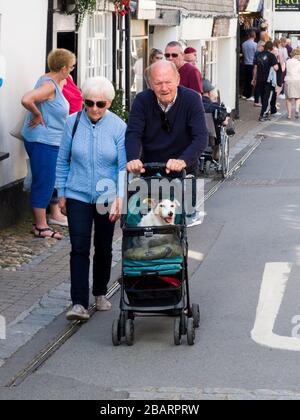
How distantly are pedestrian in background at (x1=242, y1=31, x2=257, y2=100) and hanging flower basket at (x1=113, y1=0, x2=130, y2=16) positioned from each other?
54.4 feet

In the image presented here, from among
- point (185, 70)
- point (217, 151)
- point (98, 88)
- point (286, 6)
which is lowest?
point (217, 151)

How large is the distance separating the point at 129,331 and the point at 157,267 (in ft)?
1.58

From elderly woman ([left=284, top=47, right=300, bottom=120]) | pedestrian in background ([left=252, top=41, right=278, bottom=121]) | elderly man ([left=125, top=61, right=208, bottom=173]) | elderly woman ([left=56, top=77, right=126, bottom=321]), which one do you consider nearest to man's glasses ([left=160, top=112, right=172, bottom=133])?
elderly man ([left=125, top=61, right=208, bottom=173])

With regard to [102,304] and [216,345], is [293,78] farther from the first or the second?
[216,345]

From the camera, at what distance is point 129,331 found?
7977mm

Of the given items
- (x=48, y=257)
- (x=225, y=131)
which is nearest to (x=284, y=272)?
(x=48, y=257)

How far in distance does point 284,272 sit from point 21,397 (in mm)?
4120

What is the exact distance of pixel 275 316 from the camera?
8.71 metres

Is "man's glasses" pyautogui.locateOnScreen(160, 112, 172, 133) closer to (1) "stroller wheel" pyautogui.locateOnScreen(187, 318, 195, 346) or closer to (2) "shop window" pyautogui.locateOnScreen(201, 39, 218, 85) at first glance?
(1) "stroller wheel" pyautogui.locateOnScreen(187, 318, 195, 346)

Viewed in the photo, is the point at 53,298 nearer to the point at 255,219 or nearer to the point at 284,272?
the point at 284,272

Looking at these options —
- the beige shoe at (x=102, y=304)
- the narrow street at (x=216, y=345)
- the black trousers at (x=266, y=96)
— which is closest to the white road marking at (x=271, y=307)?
the narrow street at (x=216, y=345)

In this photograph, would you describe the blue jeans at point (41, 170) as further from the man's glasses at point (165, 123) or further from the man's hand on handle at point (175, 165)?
the man's hand on handle at point (175, 165)

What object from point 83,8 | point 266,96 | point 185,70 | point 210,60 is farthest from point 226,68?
point 83,8

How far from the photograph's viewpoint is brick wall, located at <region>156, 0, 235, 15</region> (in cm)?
2292
